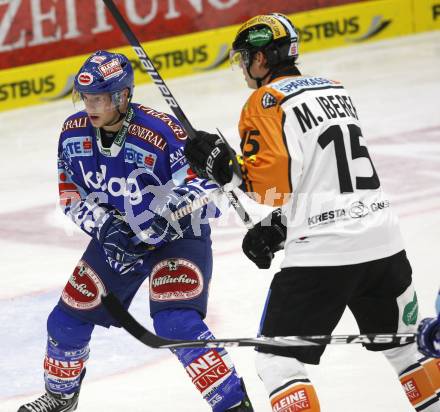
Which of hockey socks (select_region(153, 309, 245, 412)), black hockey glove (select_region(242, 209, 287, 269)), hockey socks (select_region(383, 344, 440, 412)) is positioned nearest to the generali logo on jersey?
hockey socks (select_region(153, 309, 245, 412))

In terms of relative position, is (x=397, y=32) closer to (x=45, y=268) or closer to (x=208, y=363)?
(x=45, y=268)

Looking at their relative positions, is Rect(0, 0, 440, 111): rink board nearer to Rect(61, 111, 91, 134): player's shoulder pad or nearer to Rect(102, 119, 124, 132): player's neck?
Rect(61, 111, 91, 134): player's shoulder pad

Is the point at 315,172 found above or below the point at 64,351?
above

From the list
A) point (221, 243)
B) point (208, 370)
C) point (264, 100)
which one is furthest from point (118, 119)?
point (221, 243)

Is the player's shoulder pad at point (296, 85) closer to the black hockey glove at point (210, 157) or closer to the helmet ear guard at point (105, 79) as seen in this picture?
the black hockey glove at point (210, 157)

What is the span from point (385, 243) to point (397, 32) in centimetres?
800

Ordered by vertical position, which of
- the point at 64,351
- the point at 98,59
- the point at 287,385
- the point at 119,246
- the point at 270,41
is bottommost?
the point at 64,351

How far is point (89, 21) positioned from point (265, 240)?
640 centimetres

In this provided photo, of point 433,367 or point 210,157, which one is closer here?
Result: point 210,157

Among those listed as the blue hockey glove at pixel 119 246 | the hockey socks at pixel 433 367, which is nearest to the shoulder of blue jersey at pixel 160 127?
the blue hockey glove at pixel 119 246

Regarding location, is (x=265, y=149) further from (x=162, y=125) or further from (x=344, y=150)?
(x=162, y=125)

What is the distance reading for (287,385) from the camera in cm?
373

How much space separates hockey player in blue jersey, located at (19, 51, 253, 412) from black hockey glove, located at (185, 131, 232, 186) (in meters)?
0.41

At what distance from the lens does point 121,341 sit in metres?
5.38
